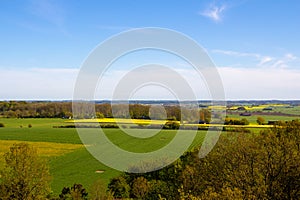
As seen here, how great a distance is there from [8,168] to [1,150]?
115 feet

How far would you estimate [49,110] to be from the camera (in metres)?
120

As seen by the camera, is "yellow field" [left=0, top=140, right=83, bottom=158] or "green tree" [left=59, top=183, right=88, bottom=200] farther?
"yellow field" [left=0, top=140, right=83, bottom=158]

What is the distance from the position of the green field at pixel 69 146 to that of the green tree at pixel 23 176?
39.8 feet

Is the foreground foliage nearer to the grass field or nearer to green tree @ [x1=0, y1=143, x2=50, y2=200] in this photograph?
green tree @ [x1=0, y1=143, x2=50, y2=200]

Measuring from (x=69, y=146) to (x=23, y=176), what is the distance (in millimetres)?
43018

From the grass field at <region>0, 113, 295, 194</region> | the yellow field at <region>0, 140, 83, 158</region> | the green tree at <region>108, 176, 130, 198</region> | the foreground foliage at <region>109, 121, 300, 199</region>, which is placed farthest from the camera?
the yellow field at <region>0, 140, 83, 158</region>

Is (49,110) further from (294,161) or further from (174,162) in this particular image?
(294,161)

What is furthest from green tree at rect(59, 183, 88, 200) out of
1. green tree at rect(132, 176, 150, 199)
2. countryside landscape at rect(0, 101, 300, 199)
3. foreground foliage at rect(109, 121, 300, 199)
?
foreground foliage at rect(109, 121, 300, 199)

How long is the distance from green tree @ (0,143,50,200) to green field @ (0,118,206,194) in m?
12.1

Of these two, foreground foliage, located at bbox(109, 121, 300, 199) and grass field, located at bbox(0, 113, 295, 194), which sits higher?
foreground foliage, located at bbox(109, 121, 300, 199)

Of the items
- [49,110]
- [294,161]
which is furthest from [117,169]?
[49,110]

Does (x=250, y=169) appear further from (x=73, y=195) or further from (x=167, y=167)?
(x=73, y=195)

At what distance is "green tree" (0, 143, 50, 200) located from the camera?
2538 centimetres

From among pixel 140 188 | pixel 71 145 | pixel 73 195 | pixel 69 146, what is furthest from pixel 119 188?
pixel 71 145
